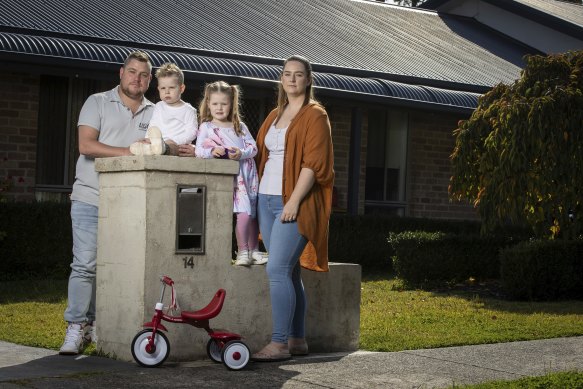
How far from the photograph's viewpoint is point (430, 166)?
67.9 feet

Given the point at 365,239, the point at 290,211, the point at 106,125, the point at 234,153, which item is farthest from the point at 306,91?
the point at 365,239

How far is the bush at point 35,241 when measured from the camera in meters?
14.1

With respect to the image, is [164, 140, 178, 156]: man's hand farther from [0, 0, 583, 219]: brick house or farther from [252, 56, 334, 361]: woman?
[0, 0, 583, 219]: brick house

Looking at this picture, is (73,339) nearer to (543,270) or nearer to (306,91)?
(306,91)

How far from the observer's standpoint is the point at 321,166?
8.15 m

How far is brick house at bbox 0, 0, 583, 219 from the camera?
1557cm

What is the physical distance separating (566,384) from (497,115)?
25.7ft

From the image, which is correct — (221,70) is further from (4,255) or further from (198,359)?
(198,359)

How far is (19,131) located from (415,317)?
6693 millimetres

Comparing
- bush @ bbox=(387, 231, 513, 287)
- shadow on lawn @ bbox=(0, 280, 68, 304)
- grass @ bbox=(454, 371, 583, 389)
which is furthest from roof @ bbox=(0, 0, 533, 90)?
grass @ bbox=(454, 371, 583, 389)

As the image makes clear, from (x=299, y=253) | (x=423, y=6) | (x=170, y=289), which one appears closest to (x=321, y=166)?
(x=299, y=253)

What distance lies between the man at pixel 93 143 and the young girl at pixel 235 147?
1.58 feet

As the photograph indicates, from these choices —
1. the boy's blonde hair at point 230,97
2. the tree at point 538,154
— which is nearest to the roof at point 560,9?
the tree at point 538,154

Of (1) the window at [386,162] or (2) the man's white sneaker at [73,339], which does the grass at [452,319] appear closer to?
(2) the man's white sneaker at [73,339]
